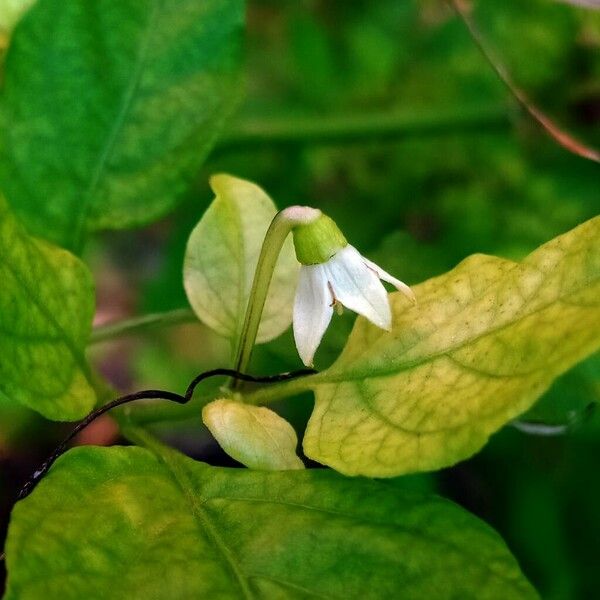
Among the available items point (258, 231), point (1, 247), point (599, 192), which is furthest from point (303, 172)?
point (1, 247)

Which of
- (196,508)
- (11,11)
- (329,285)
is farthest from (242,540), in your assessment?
(11,11)

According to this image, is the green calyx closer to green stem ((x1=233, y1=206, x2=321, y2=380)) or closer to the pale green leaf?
green stem ((x1=233, y1=206, x2=321, y2=380))

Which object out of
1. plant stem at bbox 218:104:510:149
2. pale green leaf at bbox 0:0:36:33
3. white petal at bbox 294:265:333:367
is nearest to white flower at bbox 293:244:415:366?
white petal at bbox 294:265:333:367

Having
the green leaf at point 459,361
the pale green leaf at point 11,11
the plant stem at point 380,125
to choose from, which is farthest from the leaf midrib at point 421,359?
the plant stem at point 380,125

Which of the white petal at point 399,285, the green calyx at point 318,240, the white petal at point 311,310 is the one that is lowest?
the white petal at point 311,310

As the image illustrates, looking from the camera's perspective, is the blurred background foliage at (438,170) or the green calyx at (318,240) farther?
the blurred background foliage at (438,170)

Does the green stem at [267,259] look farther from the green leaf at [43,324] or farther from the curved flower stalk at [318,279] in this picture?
the green leaf at [43,324]

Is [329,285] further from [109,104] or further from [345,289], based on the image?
[109,104]
